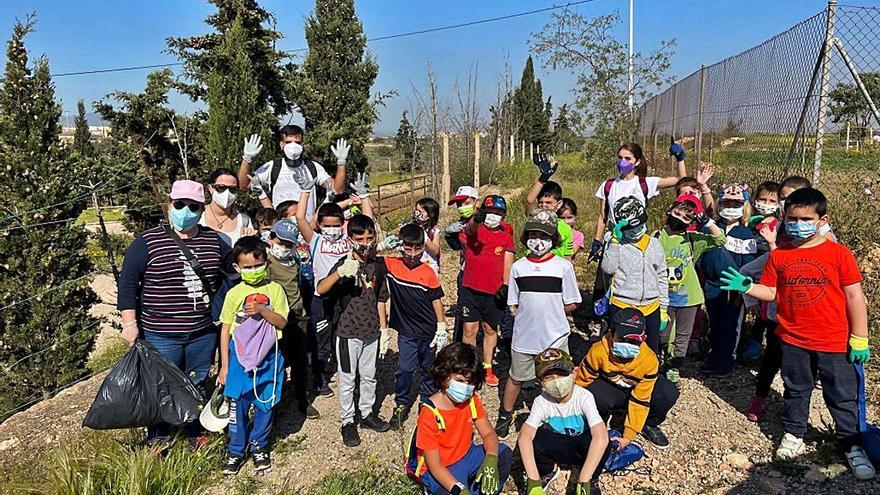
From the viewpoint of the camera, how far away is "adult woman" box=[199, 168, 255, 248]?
404 centimetres

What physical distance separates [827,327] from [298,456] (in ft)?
11.3

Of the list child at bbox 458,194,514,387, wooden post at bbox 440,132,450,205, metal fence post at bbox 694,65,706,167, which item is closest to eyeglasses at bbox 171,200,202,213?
child at bbox 458,194,514,387

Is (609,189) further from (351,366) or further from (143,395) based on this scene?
(143,395)

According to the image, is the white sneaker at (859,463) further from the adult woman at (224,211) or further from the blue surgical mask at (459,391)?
the adult woman at (224,211)

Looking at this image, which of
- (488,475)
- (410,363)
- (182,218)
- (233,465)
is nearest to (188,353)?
(233,465)

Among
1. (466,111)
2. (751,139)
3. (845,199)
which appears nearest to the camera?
(845,199)

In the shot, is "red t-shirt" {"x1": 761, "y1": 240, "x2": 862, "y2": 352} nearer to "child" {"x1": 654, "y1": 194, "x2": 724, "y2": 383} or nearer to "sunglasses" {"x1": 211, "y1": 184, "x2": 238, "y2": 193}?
"child" {"x1": 654, "y1": 194, "x2": 724, "y2": 383}

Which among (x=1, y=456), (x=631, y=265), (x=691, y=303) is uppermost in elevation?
(x=631, y=265)

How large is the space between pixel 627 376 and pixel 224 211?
10.2 feet

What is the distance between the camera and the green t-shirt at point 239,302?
A: 11.0 feet

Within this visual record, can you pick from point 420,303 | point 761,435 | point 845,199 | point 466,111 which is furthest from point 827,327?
point 466,111

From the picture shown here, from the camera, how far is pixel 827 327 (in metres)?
3.17

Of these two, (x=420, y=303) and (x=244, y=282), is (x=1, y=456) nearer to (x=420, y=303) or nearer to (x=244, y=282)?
(x=244, y=282)

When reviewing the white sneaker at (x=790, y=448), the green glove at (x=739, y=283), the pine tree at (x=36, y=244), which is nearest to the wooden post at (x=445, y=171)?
the pine tree at (x=36, y=244)
